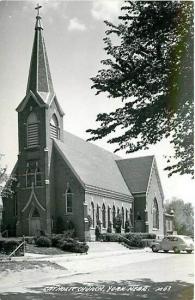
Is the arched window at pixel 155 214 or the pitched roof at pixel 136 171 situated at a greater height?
the pitched roof at pixel 136 171

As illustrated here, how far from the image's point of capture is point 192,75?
9.24 meters

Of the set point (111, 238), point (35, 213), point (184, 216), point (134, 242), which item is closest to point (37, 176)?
point (35, 213)

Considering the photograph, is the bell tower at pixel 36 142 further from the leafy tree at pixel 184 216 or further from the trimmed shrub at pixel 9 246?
the trimmed shrub at pixel 9 246

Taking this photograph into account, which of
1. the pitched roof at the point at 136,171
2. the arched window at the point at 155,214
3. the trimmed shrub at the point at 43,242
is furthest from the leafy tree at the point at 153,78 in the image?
the arched window at the point at 155,214

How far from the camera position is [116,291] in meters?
11.8

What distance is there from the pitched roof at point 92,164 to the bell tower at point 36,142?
1671 mm

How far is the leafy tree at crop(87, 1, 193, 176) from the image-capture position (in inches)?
373

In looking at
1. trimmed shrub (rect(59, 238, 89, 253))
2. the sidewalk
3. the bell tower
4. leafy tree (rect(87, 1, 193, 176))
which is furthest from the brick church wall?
leafy tree (rect(87, 1, 193, 176))

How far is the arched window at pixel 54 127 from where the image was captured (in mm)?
36906

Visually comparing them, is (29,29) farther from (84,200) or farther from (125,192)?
(125,192)

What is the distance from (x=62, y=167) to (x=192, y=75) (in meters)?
27.8

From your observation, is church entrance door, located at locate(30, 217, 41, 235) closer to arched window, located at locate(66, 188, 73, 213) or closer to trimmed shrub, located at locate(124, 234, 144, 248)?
arched window, located at locate(66, 188, 73, 213)

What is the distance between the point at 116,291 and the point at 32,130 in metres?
26.0

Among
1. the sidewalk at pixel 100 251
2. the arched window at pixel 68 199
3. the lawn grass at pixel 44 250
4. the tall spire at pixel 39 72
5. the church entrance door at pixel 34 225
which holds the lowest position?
the sidewalk at pixel 100 251
